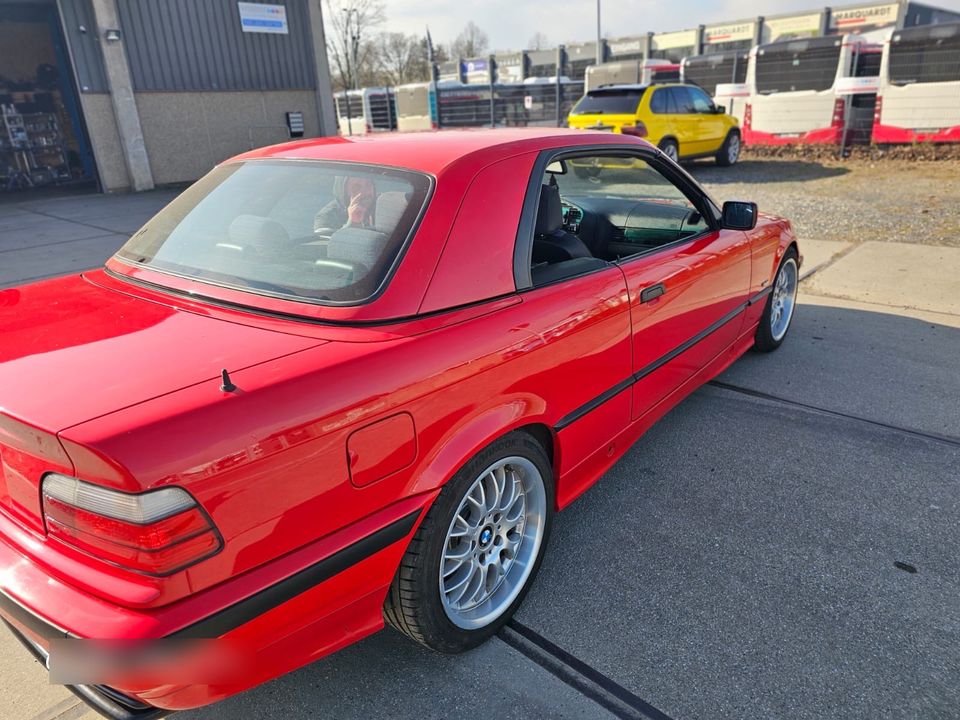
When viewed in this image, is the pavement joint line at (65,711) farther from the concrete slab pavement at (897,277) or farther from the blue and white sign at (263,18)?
the blue and white sign at (263,18)

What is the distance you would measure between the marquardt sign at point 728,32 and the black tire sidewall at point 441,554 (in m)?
46.7

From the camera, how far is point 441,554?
1.99m

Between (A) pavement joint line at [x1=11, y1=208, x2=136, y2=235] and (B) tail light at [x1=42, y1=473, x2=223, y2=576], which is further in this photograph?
(A) pavement joint line at [x1=11, y1=208, x2=136, y2=235]

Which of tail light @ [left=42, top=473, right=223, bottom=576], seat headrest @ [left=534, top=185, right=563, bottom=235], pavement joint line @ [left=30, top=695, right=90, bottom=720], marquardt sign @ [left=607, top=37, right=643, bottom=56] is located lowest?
pavement joint line @ [left=30, top=695, right=90, bottom=720]

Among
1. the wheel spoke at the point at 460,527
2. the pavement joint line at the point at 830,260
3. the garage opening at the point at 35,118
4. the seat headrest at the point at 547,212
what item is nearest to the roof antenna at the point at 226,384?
the wheel spoke at the point at 460,527

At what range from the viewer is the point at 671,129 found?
12883mm

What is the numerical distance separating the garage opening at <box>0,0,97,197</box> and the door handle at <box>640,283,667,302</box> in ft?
55.4

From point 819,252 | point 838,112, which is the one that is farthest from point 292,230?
point 838,112

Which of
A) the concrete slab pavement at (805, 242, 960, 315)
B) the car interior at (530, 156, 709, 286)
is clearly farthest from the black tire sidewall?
the concrete slab pavement at (805, 242, 960, 315)

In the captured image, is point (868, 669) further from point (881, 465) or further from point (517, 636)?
point (881, 465)

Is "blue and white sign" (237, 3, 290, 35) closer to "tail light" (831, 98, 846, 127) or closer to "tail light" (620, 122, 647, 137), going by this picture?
"tail light" (620, 122, 647, 137)

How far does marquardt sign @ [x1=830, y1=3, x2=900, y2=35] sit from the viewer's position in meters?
37.9

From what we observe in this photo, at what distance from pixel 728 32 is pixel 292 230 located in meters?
47.3

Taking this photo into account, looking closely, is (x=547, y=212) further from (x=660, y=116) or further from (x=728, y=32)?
(x=728, y=32)
